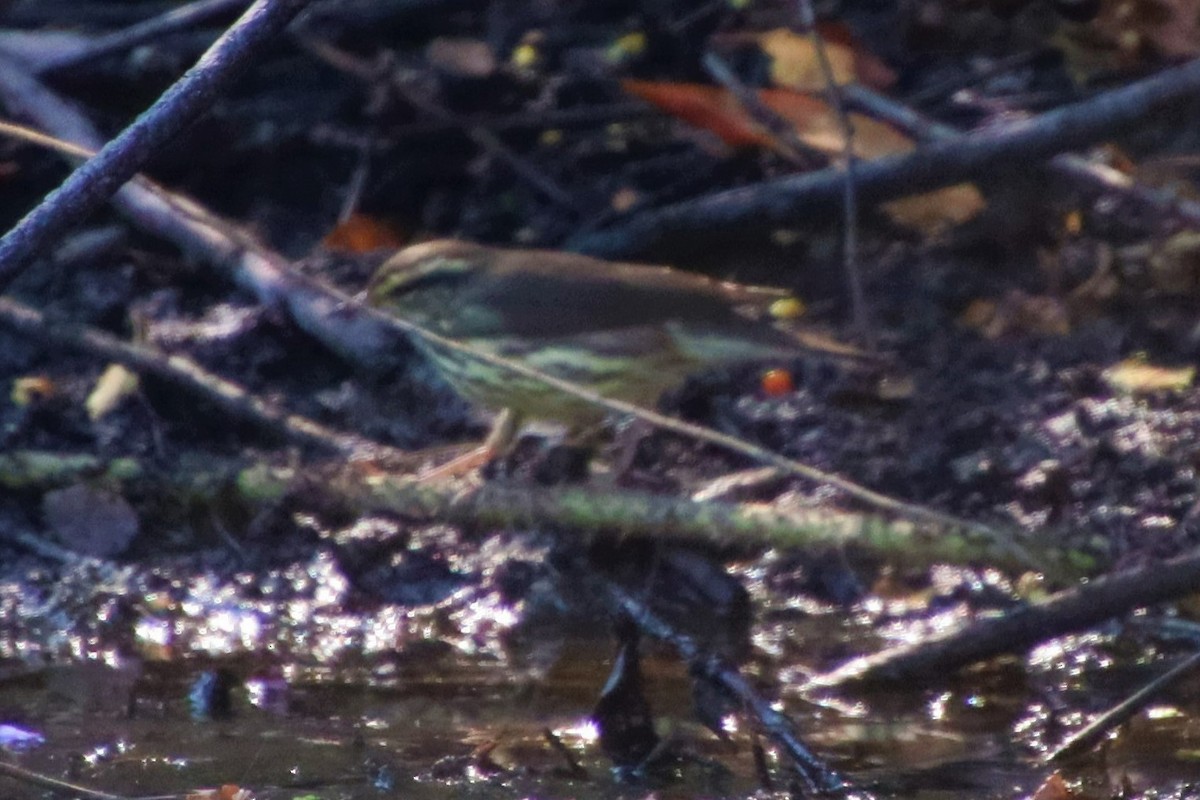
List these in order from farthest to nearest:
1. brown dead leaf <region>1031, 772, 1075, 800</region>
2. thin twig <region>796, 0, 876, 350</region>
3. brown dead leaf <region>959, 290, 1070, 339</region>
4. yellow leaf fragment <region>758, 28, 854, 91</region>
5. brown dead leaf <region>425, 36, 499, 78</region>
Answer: brown dead leaf <region>425, 36, 499, 78</region> < yellow leaf fragment <region>758, 28, 854, 91</region> < brown dead leaf <region>959, 290, 1070, 339</region> < thin twig <region>796, 0, 876, 350</region> < brown dead leaf <region>1031, 772, 1075, 800</region>

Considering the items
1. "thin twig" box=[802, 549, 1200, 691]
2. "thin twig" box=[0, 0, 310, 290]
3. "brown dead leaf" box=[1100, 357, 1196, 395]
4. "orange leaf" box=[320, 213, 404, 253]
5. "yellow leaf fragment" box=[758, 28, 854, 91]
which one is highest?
"yellow leaf fragment" box=[758, 28, 854, 91]

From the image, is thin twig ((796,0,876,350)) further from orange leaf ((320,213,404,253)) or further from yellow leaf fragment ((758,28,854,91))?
orange leaf ((320,213,404,253))

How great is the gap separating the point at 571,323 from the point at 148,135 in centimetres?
211

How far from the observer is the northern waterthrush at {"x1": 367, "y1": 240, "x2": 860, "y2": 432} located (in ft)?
13.9

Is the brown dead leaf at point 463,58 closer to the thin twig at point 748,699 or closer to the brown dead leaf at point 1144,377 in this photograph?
the brown dead leaf at point 1144,377

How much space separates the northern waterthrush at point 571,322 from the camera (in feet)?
13.9

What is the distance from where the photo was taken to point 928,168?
467cm

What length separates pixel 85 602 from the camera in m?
3.76

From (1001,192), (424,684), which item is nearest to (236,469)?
(424,684)

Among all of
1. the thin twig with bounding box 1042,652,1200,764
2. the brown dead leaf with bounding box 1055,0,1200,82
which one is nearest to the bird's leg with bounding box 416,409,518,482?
the thin twig with bounding box 1042,652,1200,764

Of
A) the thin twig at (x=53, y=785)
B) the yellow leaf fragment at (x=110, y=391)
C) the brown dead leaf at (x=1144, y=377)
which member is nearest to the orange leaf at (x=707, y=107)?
the brown dead leaf at (x=1144, y=377)

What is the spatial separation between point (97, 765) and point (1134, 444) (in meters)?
2.37

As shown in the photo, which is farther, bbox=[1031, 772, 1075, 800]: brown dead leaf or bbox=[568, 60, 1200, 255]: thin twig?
bbox=[568, 60, 1200, 255]: thin twig

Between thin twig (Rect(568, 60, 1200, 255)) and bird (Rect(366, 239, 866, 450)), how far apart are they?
30 cm
